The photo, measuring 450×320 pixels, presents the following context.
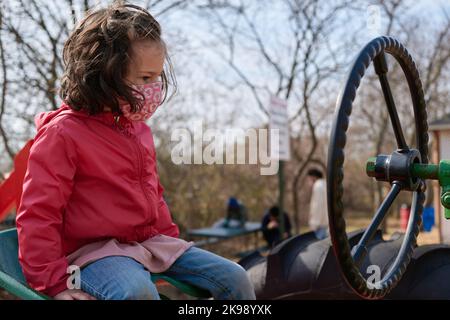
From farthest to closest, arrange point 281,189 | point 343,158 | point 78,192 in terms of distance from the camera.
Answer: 1. point 281,189
2. point 78,192
3. point 343,158

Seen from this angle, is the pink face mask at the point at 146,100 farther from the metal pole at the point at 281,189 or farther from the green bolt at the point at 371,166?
the metal pole at the point at 281,189

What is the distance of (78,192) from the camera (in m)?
1.43

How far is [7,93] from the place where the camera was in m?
4.42

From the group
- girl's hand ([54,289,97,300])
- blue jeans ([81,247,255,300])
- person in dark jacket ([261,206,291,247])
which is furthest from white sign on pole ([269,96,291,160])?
girl's hand ([54,289,97,300])

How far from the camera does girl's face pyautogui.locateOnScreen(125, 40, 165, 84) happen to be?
144 cm

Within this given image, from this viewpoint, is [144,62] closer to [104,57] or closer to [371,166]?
[104,57]

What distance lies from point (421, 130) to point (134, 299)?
0.90 metres

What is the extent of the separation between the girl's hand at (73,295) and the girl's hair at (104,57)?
470 mm

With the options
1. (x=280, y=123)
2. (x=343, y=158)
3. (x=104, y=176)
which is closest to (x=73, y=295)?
(x=104, y=176)

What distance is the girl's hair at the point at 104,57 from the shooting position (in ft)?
4.66

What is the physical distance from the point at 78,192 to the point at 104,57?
1.15 feet

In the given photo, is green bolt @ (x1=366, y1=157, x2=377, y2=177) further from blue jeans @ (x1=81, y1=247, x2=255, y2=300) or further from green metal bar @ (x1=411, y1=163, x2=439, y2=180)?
blue jeans @ (x1=81, y1=247, x2=255, y2=300)

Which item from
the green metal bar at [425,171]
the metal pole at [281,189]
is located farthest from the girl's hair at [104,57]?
the metal pole at [281,189]
